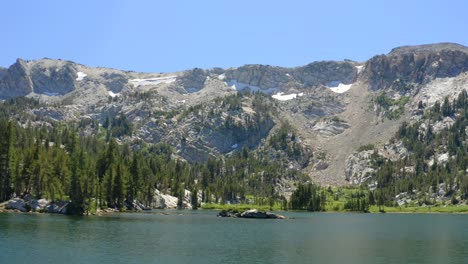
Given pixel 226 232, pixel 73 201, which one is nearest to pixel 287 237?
pixel 226 232

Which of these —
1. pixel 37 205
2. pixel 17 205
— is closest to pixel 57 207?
pixel 37 205

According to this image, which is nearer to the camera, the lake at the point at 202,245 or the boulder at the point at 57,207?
the lake at the point at 202,245

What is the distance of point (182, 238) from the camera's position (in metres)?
96.2

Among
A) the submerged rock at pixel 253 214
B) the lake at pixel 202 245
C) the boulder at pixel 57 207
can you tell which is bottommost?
the lake at pixel 202 245

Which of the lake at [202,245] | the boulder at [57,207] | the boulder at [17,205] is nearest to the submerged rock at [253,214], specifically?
the lake at [202,245]

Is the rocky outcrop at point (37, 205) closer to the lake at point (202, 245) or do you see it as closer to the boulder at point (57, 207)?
the boulder at point (57, 207)

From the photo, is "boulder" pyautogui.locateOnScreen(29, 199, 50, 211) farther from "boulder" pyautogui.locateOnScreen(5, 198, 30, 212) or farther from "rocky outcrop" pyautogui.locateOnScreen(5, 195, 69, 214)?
"boulder" pyautogui.locateOnScreen(5, 198, 30, 212)

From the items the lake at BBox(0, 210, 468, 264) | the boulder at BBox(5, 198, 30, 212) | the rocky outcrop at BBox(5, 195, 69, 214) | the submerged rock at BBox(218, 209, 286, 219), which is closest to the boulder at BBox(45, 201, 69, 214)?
the rocky outcrop at BBox(5, 195, 69, 214)

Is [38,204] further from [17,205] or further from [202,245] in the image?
[202,245]

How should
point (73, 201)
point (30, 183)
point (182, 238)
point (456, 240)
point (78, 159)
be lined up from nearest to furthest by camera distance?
point (182, 238)
point (456, 240)
point (73, 201)
point (30, 183)
point (78, 159)

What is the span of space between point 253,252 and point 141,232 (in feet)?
97.0

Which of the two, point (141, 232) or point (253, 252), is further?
point (141, 232)

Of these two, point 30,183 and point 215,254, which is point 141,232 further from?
point 30,183

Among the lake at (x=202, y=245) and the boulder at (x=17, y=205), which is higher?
the boulder at (x=17, y=205)
